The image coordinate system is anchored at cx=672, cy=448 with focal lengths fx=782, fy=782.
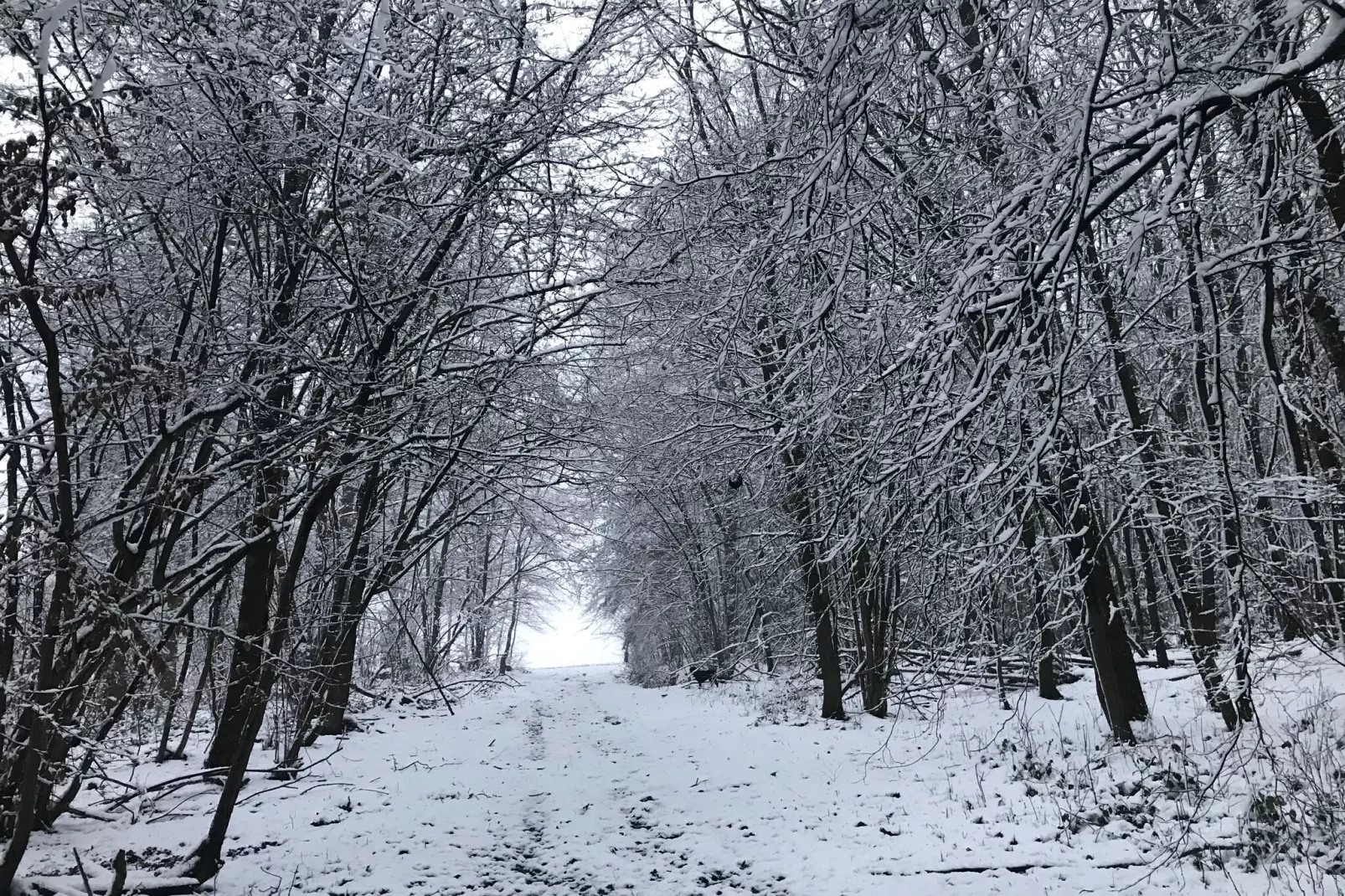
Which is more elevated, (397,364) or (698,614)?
(397,364)

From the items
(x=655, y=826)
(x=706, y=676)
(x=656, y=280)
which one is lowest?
(x=655, y=826)

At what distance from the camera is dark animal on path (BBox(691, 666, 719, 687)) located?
20231 mm

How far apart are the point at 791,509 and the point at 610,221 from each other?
7104 millimetres

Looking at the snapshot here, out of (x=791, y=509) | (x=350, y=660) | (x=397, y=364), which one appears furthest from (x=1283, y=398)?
(x=350, y=660)

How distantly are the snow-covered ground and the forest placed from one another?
0.67 metres

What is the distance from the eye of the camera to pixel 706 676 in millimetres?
20391

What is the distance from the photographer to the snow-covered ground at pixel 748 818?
208 inches

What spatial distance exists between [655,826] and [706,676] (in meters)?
13.5

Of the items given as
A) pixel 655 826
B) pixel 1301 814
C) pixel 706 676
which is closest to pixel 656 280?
pixel 655 826

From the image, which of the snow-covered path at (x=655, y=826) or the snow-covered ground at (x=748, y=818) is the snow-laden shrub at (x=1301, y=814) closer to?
the snow-covered ground at (x=748, y=818)

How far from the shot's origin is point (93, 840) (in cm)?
598

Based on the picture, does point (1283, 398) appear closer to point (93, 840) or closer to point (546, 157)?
point (546, 157)

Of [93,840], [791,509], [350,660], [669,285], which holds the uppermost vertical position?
[669,285]

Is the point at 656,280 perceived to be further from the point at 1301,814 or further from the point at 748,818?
the point at 1301,814
